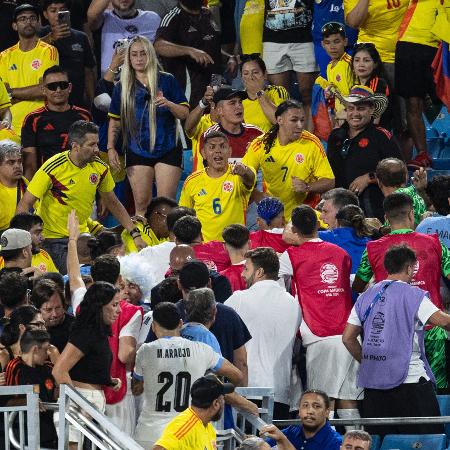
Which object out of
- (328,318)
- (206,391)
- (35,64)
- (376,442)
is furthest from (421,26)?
(206,391)

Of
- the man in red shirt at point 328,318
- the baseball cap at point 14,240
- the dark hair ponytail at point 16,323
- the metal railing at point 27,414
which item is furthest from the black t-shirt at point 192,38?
the metal railing at point 27,414

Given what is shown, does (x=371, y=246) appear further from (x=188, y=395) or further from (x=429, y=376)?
(x=188, y=395)

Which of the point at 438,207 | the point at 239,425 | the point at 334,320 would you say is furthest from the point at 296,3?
the point at 239,425

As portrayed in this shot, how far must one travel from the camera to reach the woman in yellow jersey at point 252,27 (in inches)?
651

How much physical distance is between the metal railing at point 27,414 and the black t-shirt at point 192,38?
725cm

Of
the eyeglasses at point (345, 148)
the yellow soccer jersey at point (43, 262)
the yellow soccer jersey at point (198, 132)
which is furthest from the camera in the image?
the yellow soccer jersey at point (198, 132)

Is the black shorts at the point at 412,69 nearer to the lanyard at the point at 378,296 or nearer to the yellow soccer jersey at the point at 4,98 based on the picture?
the yellow soccer jersey at the point at 4,98

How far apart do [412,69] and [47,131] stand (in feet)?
11.7

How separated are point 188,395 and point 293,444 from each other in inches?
35.0

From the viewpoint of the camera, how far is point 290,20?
16.1m

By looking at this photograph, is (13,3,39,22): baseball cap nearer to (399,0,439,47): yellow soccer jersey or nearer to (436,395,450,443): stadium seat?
(399,0,439,47): yellow soccer jersey

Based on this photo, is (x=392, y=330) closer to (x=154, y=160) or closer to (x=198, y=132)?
(x=154, y=160)

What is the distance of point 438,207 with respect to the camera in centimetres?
1181

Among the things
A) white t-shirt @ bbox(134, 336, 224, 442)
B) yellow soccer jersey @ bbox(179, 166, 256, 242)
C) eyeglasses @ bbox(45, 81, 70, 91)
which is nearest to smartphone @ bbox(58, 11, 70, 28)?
eyeglasses @ bbox(45, 81, 70, 91)
